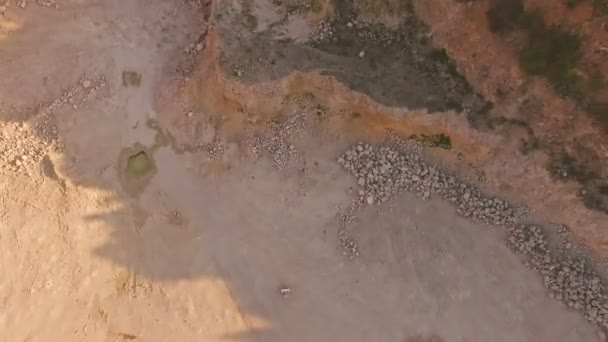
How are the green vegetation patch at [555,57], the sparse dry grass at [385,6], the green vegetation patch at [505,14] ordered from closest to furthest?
the green vegetation patch at [555,57] → the green vegetation patch at [505,14] → the sparse dry grass at [385,6]

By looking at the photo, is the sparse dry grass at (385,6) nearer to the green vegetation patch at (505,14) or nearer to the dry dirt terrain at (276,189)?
the dry dirt terrain at (276,189)

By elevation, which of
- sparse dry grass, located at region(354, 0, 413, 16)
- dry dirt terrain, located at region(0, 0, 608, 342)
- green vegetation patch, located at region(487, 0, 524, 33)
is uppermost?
green vegetation patch, located at region(487, 0, 524, 33)

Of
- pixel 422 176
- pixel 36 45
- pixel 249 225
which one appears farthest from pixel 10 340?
pixel 422 176

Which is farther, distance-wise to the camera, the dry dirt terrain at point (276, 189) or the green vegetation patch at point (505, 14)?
the dry dirt terrain at point (276, 189)

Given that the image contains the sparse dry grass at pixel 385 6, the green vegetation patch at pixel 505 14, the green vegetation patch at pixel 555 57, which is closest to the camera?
the green vegetation patch at pixel 555 57

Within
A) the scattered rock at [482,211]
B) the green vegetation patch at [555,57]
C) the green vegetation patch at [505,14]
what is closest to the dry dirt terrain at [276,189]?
the scattered rock at [482,211]

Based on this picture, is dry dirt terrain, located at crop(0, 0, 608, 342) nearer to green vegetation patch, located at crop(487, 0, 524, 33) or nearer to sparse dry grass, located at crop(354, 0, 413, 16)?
sparse dry grass, located at crop(354, 0, 413, 16)

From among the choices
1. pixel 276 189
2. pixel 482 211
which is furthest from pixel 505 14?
pixel 276 189

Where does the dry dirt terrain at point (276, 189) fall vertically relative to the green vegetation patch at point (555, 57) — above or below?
below

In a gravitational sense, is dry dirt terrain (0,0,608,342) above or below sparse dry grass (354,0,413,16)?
below

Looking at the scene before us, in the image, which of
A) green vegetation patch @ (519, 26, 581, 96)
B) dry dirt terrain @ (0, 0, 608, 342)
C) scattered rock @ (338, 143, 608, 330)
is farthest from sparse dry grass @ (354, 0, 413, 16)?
scattered rock @ (338, 143, 608, 330)
